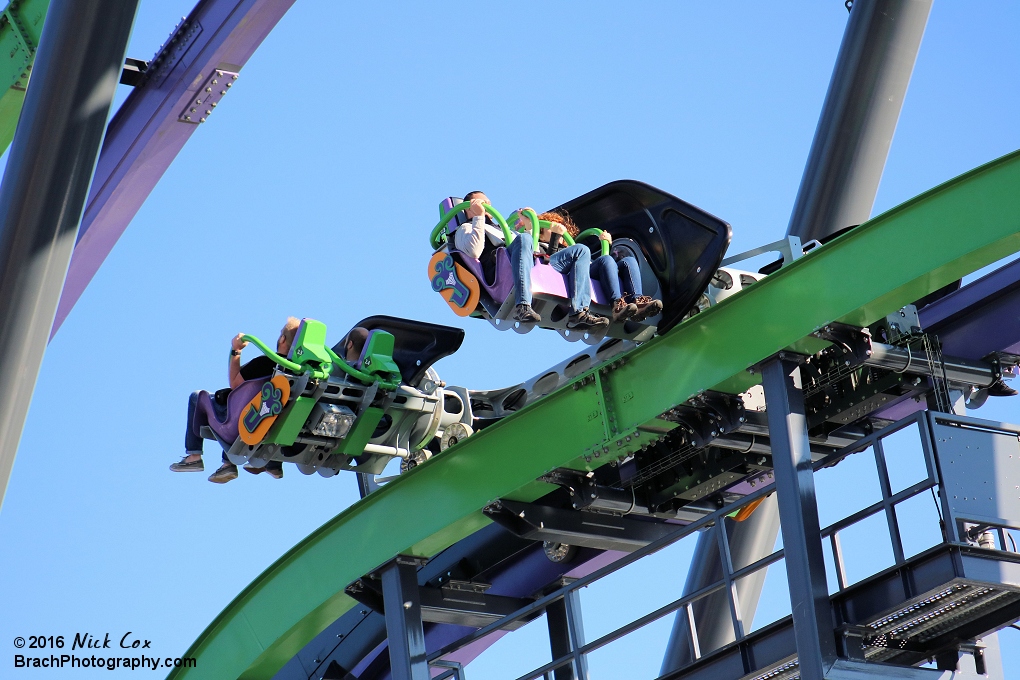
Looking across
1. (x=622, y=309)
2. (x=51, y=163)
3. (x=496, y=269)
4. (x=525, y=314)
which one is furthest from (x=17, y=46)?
(x=622, y=309)

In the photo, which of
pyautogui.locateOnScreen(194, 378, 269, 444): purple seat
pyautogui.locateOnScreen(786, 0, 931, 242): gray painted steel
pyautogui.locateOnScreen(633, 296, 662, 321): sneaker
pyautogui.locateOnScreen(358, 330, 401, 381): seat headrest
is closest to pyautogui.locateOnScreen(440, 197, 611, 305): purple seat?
pyautogui.locateOnScreen(633, 296, 662, 321): sneaker

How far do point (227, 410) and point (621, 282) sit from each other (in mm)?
2784

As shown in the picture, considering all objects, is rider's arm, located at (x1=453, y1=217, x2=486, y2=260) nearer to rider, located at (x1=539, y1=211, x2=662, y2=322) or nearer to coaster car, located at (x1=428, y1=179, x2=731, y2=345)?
coaster car, located at (x1=428, y1=179, x2=731, y2=345)

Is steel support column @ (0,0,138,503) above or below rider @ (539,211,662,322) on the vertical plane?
above

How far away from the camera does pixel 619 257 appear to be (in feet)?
30.7

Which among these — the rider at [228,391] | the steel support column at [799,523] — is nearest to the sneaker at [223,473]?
the rider at [228,391]

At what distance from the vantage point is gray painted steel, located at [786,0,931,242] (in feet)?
43.2

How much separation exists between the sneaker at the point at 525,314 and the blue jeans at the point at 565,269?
0.9 inches

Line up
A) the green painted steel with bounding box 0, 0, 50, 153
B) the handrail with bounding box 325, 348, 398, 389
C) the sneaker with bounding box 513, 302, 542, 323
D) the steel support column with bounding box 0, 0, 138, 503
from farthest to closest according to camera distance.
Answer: the green painted steel with bounding box 0, 0, 50, 153 < the handrail with bounding box 325, 348, 398, 389 < the steel support column with bounding box 0, 0, 138, 503 < the sneaker with bounding box 513, 302, 542, 323

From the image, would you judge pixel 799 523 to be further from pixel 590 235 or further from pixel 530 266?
pixel 590 235

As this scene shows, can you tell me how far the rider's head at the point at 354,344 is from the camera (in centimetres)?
1041

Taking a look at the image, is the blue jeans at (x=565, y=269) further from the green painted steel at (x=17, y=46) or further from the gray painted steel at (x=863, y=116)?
the green painted steel at (x=17, y=46)

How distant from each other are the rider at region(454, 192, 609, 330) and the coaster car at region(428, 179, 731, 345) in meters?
0.06

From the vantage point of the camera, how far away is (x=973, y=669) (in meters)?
8.79
